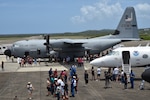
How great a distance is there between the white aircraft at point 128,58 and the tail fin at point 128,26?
66.4 feet

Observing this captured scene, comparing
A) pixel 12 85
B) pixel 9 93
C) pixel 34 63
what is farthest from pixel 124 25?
pixel 9 93

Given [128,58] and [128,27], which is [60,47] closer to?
[128,27]

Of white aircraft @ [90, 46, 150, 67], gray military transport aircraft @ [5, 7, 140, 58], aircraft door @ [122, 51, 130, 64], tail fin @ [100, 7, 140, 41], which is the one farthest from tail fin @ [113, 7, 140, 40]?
aircraft door @ [122, 51, 130, 64]

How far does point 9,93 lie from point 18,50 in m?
23.8

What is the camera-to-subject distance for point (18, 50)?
4584cm

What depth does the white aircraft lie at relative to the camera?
28562 millimetres

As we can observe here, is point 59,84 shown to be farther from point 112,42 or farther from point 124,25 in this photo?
point 124,25

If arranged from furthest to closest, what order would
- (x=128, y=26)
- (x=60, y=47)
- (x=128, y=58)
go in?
(x=128, y=26) → (x=60, y=47) → (x=128, y=58)

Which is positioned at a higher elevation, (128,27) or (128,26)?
(128,26)

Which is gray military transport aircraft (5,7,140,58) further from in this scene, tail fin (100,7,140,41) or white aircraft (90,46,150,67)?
white aircraft (90,46,150,67)

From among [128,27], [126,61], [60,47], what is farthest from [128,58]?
[128,27]

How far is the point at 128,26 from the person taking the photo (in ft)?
162

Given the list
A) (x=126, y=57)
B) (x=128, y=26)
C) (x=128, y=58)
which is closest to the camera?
(x=128, y=58)

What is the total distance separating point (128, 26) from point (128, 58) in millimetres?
21466
